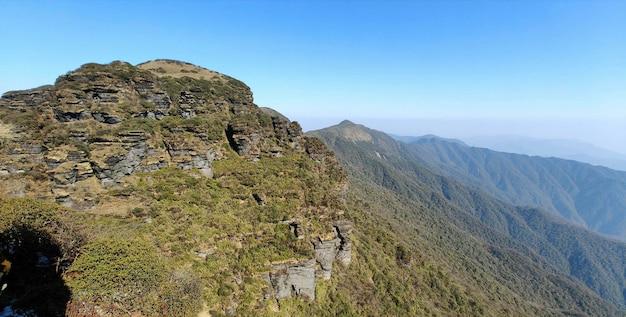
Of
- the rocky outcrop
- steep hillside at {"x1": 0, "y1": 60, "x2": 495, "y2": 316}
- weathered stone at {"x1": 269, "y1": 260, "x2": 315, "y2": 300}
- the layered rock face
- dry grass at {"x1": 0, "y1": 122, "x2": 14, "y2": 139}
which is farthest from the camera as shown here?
the rocky outcrop

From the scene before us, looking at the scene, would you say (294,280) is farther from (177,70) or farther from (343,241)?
(177,70)

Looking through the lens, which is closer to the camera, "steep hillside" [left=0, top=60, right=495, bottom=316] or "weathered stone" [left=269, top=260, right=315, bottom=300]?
"steep hillside" [left=0, top=60, right=495, bottom=316]

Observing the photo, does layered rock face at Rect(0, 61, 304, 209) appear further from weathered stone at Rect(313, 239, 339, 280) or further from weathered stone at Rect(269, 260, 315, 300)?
weathered stone at Rect(313, 239, 339, 280)

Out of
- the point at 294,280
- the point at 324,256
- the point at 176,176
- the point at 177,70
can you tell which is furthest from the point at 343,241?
the point at 177,70

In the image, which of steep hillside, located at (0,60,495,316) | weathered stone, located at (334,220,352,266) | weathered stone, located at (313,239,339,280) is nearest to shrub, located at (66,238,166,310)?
steep hillside, located at (0,60,495,316)

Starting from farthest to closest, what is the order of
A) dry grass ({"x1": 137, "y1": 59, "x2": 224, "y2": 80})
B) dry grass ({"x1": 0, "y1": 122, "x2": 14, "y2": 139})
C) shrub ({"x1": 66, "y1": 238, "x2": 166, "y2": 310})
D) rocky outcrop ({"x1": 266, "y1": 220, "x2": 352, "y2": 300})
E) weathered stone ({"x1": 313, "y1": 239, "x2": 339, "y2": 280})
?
dry grass ({"x1": 137, "y1": 59, "x2": 224, "y2": 80}) → weathered stone ({"x1": 313, "y1": 239, "x2": 339, "y2": 280}) → rocky outcrop ({"x1": 266, "y1": 220, "x2": 352, "y2": 300}) → dry grass ({"x1": 0, "y1": 122, "x2": 14, "y2": 139}) → shrub ({"x1": 66, "y1": 238, "x2": 166, "y2": 310})

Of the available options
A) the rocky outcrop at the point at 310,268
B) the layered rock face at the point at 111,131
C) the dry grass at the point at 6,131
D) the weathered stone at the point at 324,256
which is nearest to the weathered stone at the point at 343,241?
the rocky outcrop at the point at 310,268
